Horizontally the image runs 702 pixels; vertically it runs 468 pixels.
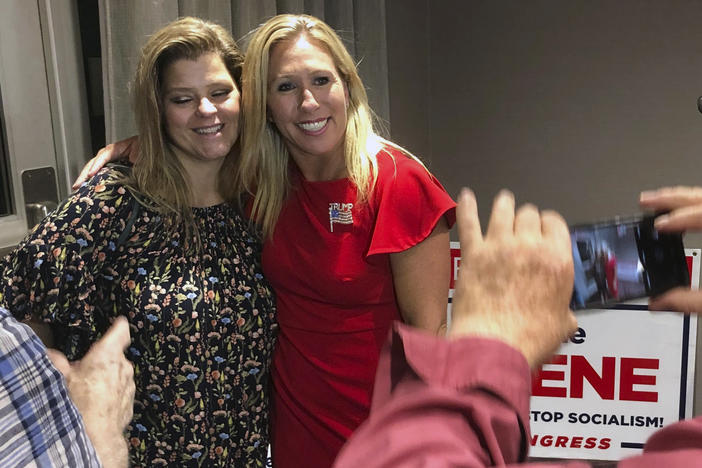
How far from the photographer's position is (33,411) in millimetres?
708

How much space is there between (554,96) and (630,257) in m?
2.33

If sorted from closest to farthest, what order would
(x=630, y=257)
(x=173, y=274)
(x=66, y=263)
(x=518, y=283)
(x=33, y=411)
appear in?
(x=518, y=283) → (x=33, y=411) → (x=630, y=257) → (x=66, y=263) → (x=173, y=274)

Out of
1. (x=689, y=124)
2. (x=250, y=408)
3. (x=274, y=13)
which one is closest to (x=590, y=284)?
(x=250, y=408)

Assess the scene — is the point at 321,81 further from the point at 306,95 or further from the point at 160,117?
the point at 160,117

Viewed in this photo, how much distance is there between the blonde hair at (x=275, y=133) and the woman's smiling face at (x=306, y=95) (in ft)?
0.07

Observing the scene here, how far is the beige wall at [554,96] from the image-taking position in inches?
110

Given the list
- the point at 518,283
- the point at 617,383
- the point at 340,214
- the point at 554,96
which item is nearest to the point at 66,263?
the point at 340,214

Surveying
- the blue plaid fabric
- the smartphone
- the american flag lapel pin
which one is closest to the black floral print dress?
the american flag lapel pin

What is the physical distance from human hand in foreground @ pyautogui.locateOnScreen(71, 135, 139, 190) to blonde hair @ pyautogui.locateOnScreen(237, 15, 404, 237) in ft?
0.85

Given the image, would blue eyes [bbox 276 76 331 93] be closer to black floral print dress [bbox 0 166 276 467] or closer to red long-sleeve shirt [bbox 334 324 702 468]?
black floral print dress [bbox 0 166 276 467]

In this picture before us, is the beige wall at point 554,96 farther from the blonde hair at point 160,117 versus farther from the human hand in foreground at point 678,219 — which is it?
the human hand in foreground at point 678,219

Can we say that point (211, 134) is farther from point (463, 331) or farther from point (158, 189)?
point (463, 331)

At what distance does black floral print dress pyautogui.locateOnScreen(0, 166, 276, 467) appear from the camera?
1.40m

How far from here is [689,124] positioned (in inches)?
110
